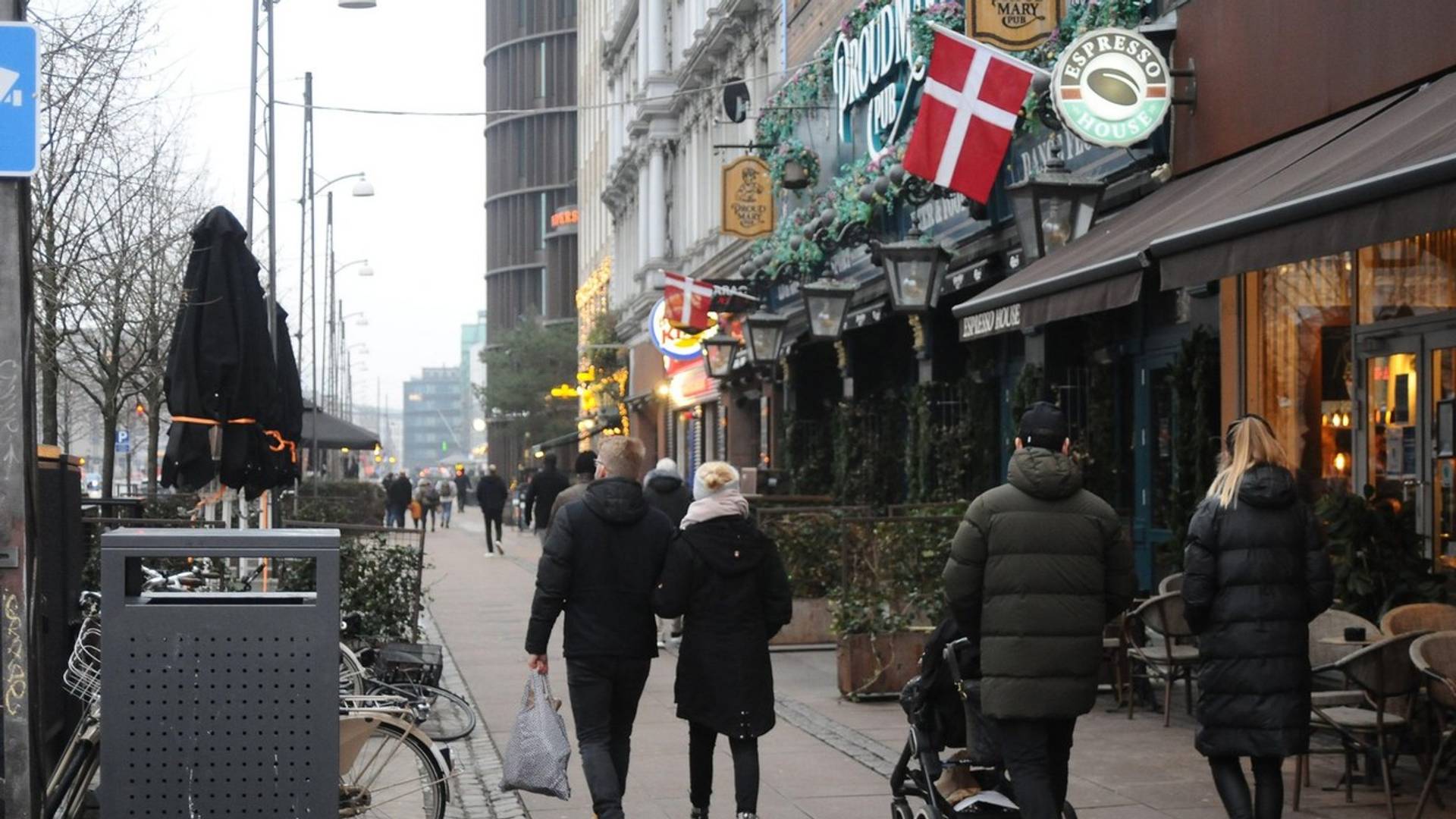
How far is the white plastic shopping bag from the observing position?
7.49 m

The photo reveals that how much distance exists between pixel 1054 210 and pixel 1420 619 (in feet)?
17.4

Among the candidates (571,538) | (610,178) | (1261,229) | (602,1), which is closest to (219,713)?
(571,538)

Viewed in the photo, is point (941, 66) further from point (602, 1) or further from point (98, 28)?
point (602, 1)

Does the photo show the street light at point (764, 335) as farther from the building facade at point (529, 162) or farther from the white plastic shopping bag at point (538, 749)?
the building facade at point (529, 162)

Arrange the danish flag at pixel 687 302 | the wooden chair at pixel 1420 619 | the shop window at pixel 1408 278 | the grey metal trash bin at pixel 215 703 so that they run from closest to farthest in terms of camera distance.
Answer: the grey metal trash bin at pixel 215 703 < the wooden chair at pixel 1420 619 < the shop window at pixel 1408 278 < the danish flag at pixel 687 302

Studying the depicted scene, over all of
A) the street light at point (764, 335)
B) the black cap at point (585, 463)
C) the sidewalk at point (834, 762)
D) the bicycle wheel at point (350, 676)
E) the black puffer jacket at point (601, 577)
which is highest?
the street light at point (764, 335)

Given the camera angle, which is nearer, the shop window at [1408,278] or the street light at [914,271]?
the shop window at [1408,278]

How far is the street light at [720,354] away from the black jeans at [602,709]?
1967cm

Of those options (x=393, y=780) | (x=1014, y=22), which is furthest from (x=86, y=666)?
(x=1014, y=22)

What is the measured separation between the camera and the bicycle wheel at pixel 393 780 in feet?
22.8

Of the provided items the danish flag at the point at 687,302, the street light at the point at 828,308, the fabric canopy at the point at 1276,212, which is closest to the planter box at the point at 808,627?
the fabric canopy at the point at 1276,212

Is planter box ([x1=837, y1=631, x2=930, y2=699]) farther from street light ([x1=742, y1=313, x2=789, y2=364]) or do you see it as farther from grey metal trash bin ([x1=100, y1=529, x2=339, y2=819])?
street light ([x1=742, y1=313, x2=789, y2=364])

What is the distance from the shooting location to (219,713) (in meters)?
5.28

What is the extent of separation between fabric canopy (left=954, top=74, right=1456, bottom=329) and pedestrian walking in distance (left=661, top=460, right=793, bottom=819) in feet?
8.34
